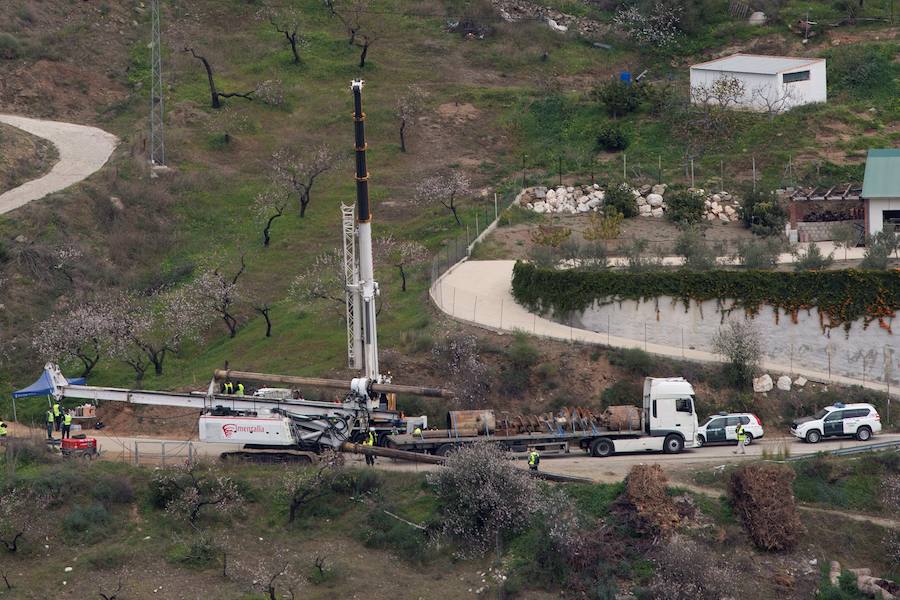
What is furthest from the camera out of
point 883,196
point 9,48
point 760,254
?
point 9,48

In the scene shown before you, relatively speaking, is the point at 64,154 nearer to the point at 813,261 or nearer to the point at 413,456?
the point at 413,456

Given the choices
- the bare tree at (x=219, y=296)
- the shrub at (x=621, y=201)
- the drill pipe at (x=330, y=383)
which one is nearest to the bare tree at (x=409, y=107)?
the shrub at (x=621, y=201)

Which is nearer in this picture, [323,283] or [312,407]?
[312,407]

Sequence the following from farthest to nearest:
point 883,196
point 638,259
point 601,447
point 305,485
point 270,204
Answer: point 270,204 → point 883,196 → point 638,259 → point 601,447 → point 305,485

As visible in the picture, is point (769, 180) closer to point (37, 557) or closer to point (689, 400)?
point (689, 400)

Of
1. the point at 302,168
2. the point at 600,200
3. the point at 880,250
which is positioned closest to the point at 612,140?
the point at 600,200

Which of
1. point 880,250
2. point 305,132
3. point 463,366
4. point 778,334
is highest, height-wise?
point 305,132
